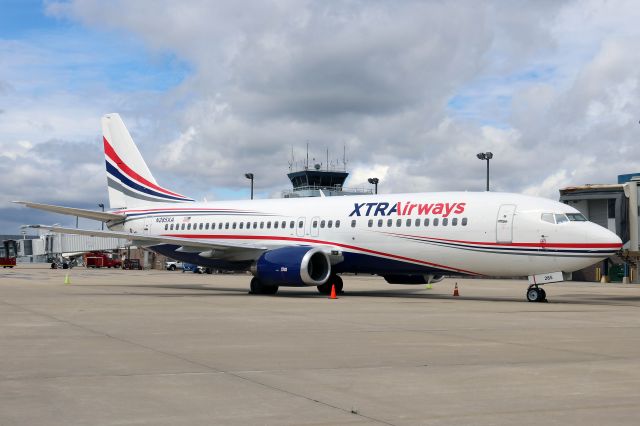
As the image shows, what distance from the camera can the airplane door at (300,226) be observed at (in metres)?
31.0

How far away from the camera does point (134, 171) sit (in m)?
38.1

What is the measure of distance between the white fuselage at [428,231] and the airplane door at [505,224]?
3 cm

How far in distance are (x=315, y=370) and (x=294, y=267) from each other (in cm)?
1779

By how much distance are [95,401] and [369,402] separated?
9.06 feet

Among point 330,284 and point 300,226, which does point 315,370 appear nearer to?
point 300,226

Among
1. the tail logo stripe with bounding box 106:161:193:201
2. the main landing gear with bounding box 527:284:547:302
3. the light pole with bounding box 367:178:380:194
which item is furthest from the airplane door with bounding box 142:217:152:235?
the light pole with bounding box 367:178:380:194

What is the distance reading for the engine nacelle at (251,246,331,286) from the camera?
27.5 meters

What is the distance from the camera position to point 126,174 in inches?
1502

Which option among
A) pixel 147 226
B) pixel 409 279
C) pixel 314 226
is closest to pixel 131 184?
pixel 147 226

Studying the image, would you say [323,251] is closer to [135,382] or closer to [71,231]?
[71,231]

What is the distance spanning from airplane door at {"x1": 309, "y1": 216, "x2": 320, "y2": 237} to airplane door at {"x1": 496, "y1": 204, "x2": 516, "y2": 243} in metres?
7.83

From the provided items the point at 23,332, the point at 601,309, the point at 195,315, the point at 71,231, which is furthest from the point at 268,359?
the point at 71,231

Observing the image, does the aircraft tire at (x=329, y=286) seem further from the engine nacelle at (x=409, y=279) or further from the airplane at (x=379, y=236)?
the engine nacelle at (x=409, y=279)

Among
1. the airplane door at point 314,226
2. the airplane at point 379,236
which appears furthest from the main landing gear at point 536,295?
the airplane door at point 314,226
